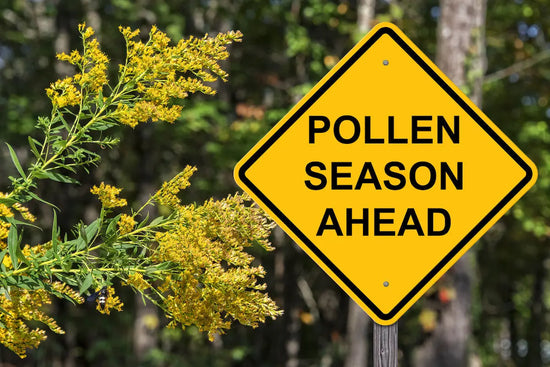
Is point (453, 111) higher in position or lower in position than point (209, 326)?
higher

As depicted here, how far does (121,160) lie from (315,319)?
8904 mm

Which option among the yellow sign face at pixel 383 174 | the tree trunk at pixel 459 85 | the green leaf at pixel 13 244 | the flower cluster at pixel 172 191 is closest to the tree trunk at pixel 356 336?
the tree trunk at pixel 459 85

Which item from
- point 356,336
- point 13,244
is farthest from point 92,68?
point 356,336

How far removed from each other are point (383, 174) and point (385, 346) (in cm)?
76

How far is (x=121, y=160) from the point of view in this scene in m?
26.9

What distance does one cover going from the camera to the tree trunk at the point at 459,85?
12234 mm

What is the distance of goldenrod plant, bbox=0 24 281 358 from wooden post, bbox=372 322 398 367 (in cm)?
49

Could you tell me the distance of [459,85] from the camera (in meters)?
12.4

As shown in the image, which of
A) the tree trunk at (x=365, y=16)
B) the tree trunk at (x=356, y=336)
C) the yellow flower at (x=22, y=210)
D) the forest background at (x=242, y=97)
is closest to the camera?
the yellow flower at (x=22, y=210)

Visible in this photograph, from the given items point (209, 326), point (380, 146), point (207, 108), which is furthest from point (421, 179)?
point (207, 108)

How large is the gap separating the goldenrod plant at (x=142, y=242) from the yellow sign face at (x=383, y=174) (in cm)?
24

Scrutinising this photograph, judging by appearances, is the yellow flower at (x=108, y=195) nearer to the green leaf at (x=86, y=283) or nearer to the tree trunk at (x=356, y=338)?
the green leaf at (x=86, y=283)

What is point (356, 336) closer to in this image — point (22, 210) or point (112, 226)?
point (22, 210)

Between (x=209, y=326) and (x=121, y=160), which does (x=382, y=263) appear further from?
(x=121, y=160)
